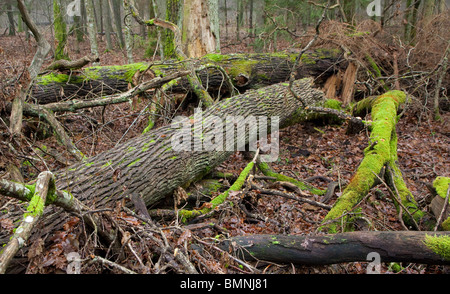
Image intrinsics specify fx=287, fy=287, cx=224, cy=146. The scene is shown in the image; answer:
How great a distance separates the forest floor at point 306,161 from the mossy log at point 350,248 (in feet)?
0.51

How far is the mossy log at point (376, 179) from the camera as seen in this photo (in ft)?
10.9

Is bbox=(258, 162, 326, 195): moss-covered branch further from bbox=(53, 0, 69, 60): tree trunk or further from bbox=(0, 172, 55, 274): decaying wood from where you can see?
bbox=(53, 0, 69, 60): tree trunk

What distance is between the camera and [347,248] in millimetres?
2500

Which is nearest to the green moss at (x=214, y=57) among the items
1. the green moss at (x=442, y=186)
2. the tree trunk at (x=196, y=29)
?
the tree trunk at (x=196, y=29)

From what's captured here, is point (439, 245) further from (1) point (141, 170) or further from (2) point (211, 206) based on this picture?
(1) point (141, 170)

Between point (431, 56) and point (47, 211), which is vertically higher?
point (431, 56)

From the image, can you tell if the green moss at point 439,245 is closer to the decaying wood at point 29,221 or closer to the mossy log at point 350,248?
the mossy log at point 350,248

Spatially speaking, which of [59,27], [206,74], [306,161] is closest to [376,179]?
[306,161]

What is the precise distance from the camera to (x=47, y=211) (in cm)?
278

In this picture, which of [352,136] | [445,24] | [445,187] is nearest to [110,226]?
[445,187]

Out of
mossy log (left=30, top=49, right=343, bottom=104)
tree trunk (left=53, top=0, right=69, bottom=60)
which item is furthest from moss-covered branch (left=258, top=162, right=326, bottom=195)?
tree trunk (left=53, top=0, right=69, bottom=60)

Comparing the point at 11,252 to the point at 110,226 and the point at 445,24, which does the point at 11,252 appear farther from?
the point at 445,24

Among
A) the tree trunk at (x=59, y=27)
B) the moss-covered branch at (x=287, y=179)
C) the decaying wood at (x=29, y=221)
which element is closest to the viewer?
the decaying wood at (x=29, y=221)

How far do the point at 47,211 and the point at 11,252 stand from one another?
137 centimetres
